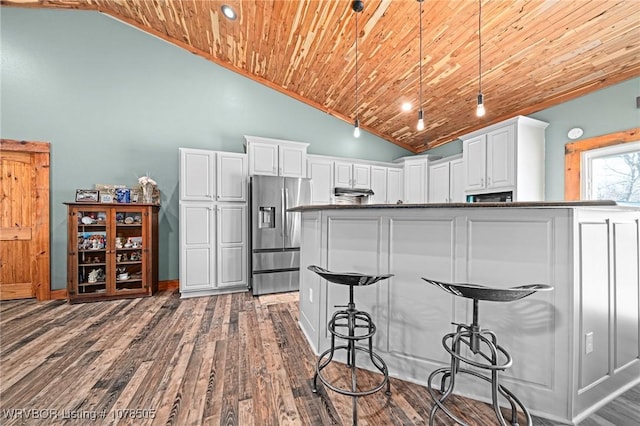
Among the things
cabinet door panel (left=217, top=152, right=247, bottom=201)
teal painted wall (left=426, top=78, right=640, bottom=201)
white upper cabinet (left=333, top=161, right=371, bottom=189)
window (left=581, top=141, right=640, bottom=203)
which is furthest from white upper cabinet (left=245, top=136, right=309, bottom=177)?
window (left=581, top=141, right=640, bottom=203)

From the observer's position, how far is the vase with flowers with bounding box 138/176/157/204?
3721 mm

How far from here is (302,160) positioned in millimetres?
4348

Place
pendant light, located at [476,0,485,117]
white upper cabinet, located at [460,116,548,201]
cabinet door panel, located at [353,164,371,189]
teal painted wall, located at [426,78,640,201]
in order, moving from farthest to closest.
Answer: cabinet door panel, located at [353,164,371,189] < white upper cabinet, located at [460,116,548,201] < teal painted wall, located at [426,78,640,201] < pendant light, located at [476,0,485,117]

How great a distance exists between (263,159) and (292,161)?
0.49 m

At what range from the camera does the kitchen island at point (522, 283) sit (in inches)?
55.7

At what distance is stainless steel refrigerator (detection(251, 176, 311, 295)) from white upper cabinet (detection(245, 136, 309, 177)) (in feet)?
1.06

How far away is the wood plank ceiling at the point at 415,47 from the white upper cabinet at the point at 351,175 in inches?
41.6

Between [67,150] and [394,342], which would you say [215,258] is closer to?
[67,150]

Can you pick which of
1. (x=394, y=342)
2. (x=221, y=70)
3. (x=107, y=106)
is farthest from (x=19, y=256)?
(x=394, y=342)

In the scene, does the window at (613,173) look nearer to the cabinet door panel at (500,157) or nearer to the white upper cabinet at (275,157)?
the cabinet door panel at (500,157)

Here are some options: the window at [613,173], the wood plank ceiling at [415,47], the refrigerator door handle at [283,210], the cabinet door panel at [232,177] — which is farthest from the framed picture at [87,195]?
the window at [613,173]

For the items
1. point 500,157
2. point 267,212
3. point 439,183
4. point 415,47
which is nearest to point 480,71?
point 415,47

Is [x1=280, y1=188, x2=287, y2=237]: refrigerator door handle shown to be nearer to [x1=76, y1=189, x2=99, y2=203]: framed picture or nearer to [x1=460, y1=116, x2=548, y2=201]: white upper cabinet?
[x1=76, y1=189, x2=99, y2=203]: framed picture

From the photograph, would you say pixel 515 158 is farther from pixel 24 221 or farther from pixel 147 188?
pixel 24 221
